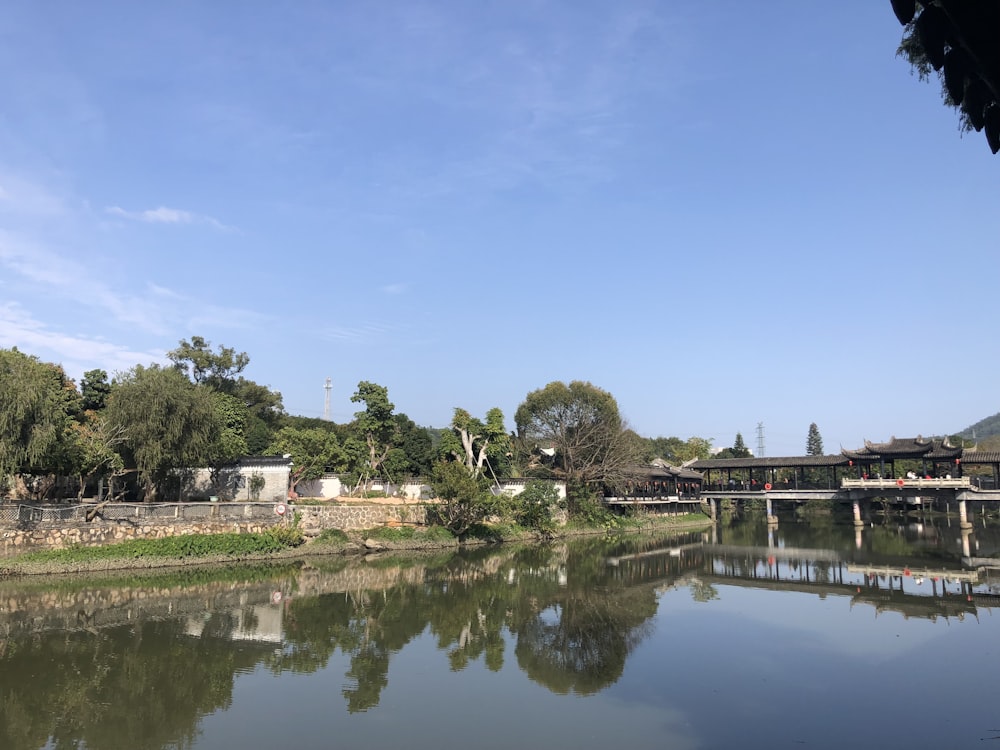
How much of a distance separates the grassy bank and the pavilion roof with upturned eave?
960 inches

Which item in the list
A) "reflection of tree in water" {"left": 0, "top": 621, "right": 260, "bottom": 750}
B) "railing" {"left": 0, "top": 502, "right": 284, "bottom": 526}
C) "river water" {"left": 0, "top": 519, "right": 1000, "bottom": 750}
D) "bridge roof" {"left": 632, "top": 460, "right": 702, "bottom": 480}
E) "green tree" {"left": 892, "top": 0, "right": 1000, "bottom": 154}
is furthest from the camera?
"bridge roof" {"left": 632, "top": 460, "right": 702, "bottom": 480}

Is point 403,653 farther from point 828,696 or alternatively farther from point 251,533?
point 251,533

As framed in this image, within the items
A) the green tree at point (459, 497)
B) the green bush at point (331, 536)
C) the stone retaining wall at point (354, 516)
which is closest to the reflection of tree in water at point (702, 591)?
the green tree at point (459, 497)

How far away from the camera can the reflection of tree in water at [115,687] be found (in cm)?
850

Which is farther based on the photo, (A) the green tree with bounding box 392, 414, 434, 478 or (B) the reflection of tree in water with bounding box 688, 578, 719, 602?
(A) the green tree with bounding box 392, 414, 434, 478

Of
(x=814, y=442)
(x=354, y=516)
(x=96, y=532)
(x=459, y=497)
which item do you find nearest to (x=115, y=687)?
(x=96, y=532)

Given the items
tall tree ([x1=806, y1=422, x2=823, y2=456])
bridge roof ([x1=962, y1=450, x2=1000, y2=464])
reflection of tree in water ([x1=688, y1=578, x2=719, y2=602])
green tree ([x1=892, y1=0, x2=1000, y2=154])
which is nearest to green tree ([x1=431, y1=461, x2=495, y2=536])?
reflection of tree in water ([x1=688, y1=578, x2=719, y2=602])

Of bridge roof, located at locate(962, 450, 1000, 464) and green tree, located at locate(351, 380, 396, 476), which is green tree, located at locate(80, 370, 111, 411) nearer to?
green tree, located at locate(351, 380, 396, 476)

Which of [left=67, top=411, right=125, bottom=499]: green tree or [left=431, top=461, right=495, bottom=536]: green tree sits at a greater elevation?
[left=67, top=411, right=125, bottom=499]: green tree

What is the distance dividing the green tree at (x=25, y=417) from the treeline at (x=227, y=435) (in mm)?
34

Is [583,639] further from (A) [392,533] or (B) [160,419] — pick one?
(B) [160,419]

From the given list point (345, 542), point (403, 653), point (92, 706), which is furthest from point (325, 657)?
point (345, 542)

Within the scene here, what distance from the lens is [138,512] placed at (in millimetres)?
22359

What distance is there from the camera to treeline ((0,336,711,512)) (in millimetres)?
20219
